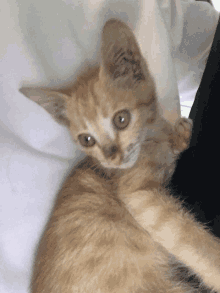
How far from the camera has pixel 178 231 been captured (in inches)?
33.6

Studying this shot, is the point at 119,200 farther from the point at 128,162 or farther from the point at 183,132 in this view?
the point at 183,132

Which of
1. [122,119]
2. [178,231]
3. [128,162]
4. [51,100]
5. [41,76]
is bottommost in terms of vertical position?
[178,231]

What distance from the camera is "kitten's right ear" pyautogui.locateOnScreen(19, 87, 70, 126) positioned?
2.82 ft

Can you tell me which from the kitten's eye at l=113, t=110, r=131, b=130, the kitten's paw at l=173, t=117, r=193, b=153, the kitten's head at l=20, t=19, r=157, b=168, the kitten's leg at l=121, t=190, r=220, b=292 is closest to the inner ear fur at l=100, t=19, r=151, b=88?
the kitten's head at l=20, t=19, r=157, b=168

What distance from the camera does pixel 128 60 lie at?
0.93 m

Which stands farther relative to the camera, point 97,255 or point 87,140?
point 87,140

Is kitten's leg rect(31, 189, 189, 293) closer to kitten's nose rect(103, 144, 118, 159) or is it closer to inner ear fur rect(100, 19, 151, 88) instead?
kitten's nose rect(103, 144, 118, 159)

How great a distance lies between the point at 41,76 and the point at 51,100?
11 centimetres

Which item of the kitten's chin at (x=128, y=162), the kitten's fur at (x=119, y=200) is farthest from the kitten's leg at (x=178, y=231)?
the kitten's chin at (x=128, y=162)

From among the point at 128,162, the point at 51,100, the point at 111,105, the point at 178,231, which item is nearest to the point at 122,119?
the point at 111,105

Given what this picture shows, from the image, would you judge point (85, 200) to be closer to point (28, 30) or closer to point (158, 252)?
point (158, 252)

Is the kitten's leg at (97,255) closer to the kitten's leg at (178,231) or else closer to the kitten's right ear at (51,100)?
the kitten's leg at (178,231)

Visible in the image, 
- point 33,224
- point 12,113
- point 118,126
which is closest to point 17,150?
point 12,113

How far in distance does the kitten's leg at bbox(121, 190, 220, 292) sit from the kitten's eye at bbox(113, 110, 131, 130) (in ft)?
1.01
